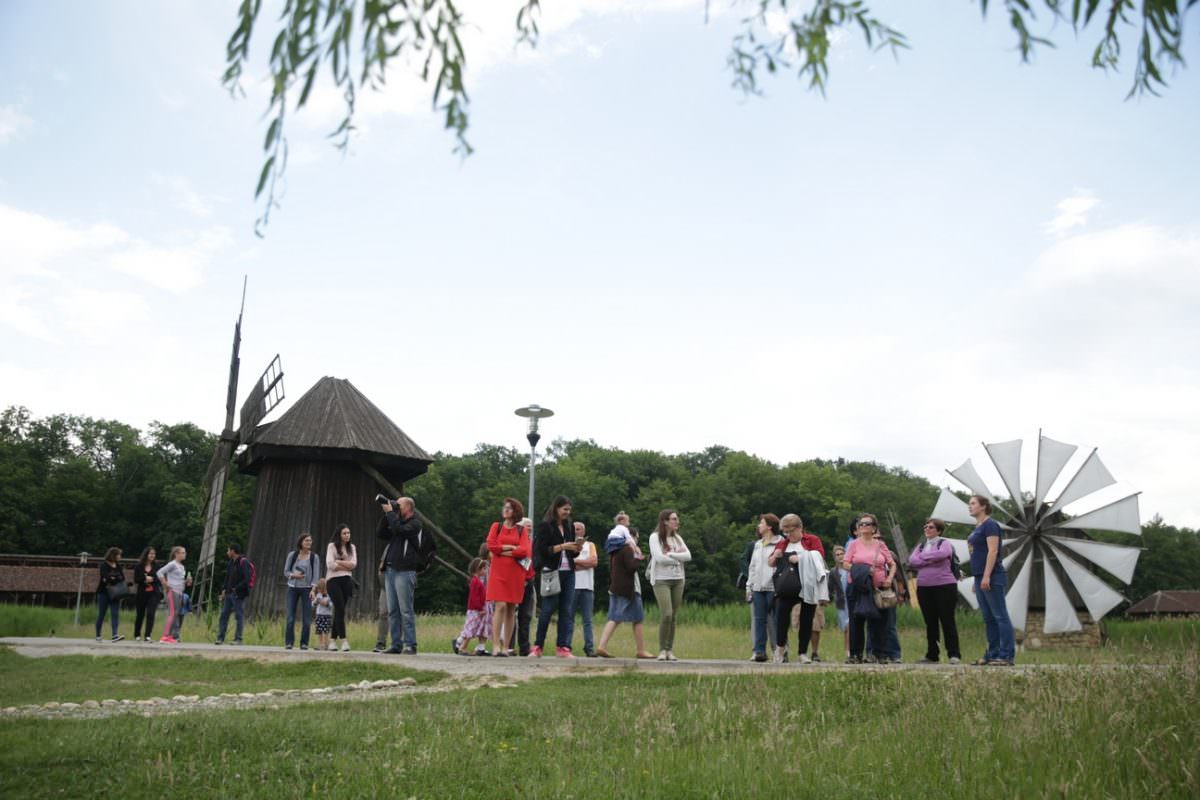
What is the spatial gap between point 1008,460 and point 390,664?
17.8 m

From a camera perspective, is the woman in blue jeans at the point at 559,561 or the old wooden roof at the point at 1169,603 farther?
the old wooden roof at the point at 1169,603

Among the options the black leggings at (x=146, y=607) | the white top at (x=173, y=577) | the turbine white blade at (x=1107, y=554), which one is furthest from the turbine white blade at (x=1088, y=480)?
the black leggings at (x=146, y=607)

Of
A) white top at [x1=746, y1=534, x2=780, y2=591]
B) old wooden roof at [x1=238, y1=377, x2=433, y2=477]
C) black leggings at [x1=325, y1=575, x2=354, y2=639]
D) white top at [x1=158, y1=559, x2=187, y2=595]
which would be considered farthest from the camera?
old wooden roof at [x1=238, y1=377, x2=433, y2=477]

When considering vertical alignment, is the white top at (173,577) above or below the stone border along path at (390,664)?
above

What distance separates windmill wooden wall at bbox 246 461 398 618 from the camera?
72.6 ft

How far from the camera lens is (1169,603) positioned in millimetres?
49594

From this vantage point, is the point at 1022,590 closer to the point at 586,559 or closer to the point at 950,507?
the point at 950,507

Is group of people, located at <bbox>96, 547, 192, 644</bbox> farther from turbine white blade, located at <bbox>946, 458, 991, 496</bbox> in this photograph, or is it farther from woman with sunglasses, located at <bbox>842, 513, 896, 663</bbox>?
turbine white blade, located at <bbox>946, 458, 991, 496</bbox>

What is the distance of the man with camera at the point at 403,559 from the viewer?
12062 mm

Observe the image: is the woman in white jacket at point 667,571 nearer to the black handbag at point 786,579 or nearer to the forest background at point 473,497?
the black handbag at point 786,579

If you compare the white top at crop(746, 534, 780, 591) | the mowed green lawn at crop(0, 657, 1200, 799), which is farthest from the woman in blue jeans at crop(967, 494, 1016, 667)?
the mowed green lawn at crop(0, 657, 1200, 799)

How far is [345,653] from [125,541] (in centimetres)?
4654

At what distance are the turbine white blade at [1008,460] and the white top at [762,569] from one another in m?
14.0

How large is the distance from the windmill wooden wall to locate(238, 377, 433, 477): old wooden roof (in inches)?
16.2
